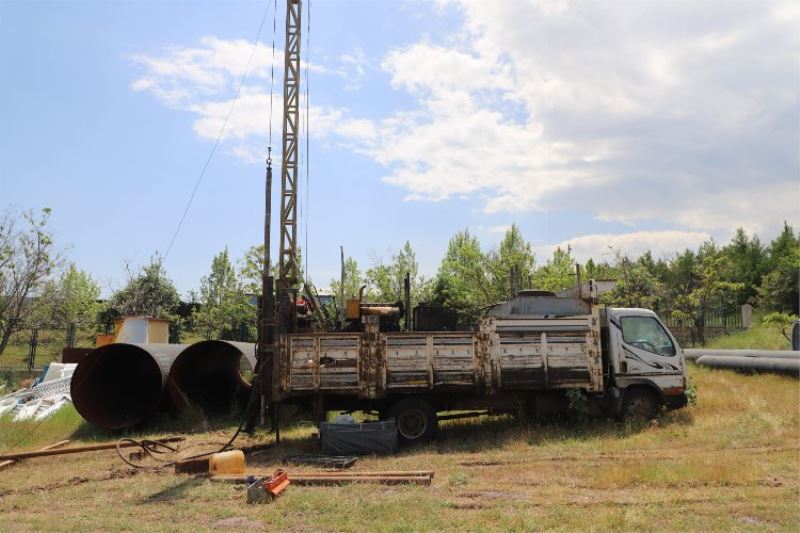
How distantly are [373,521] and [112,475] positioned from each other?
5.08 metres

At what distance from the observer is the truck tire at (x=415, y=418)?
35.7 ft

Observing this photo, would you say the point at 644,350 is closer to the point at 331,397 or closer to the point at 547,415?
the point at 547,415

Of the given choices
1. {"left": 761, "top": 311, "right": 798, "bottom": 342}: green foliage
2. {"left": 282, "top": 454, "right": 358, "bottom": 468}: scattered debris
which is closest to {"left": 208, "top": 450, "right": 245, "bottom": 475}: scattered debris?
{"left": 282, "top": 454, "right": 358, "bottom": 468}: scattered debris

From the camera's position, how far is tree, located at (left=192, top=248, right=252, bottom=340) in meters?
38.1

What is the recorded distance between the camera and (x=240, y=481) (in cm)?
822

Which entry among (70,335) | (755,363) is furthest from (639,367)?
(70,335)

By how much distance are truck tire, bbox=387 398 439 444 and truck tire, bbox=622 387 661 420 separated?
364 centimetres

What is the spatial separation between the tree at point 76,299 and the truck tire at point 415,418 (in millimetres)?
19731

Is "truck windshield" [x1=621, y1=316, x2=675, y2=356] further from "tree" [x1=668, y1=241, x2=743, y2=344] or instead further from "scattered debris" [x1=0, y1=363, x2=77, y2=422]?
"tree" [x1=668, y1=241, x2=743, y2=344]

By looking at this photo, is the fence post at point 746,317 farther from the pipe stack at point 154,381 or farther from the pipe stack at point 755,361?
the pipe stack at point 154,381

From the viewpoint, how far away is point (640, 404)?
11.6 meters

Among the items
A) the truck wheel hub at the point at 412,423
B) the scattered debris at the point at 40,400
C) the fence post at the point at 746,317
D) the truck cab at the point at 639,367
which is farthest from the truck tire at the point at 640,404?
the fence post at the point at 746,317

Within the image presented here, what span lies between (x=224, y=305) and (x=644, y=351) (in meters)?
32.8

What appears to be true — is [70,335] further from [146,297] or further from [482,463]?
[482,463]
